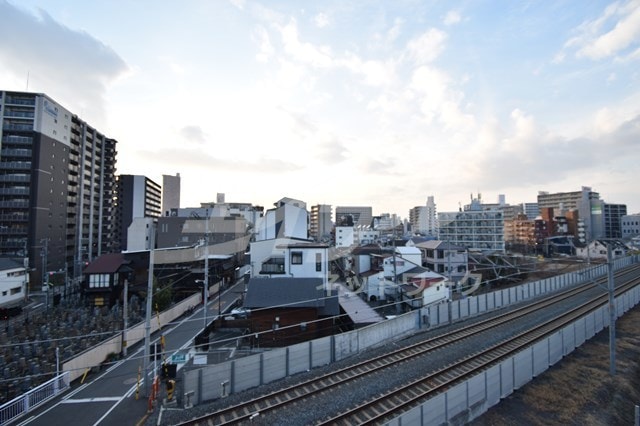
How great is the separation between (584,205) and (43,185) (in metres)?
117

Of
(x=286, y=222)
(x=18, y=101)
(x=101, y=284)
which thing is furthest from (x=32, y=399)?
(x=18, y=101)

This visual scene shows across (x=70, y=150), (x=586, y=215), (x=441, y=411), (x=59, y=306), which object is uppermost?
(x=70, y=150)

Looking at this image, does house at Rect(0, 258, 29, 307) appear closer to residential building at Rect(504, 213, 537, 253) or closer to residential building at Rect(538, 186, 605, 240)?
residential building at Rect(504, 213, 537, 253)

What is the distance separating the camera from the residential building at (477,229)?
5781cm

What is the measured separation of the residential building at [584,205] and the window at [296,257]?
2796 inches

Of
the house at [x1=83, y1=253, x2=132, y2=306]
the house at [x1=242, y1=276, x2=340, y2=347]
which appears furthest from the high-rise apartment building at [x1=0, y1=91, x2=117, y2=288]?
the house at [x1=242, y1=276, x2=340, y2=347]

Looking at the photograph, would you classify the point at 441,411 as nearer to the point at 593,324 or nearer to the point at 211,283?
the point at 593,324

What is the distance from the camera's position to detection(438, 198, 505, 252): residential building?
5781 cm

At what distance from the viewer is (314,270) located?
30.6 m

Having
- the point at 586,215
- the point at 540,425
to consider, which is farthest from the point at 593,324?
the point at 586,215

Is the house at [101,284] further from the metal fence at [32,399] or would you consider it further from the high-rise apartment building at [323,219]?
the high-rise apartment building at [323,219]

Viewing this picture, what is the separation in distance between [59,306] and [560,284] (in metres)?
51.6

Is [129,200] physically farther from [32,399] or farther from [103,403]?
[103,403]

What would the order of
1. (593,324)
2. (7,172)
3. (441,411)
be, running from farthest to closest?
(7,172), (593,324), (441,411)
